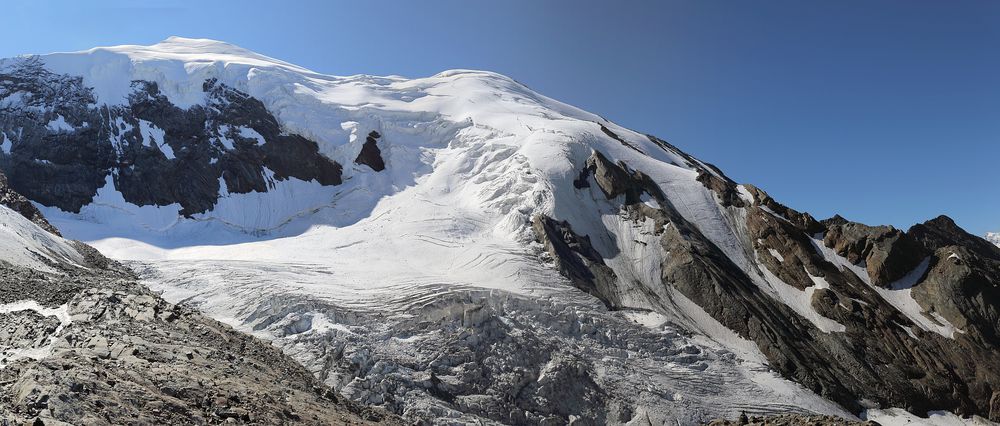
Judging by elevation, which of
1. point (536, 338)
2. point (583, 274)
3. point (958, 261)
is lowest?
point (536, 338)

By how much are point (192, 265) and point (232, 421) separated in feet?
64.3

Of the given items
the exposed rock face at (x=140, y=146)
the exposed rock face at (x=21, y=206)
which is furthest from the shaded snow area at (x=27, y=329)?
the exposed rock face at (x=140, y=146)

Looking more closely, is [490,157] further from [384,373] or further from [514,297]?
[384,373]

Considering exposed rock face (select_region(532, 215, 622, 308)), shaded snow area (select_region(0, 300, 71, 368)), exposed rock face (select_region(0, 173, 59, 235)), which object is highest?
exposed rock face (select_region(532, 215, 622, 308))

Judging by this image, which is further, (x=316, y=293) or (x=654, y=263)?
(x=654, y=263)

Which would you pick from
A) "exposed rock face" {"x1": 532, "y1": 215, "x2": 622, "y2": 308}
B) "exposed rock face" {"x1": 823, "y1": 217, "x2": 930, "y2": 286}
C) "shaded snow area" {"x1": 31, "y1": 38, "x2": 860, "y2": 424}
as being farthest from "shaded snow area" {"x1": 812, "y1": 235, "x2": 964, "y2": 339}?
"exposed rock face" {"x1": 532, "y1": 215, "x2": 622, "y2": 308}

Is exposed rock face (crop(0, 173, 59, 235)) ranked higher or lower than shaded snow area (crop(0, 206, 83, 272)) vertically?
higher

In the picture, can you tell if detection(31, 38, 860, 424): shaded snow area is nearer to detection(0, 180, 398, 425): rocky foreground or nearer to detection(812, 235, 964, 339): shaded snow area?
detection(0, 180, 398, 425): rocky foreground

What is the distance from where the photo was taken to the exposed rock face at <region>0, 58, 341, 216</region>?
43.0 metres

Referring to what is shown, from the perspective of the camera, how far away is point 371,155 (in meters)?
51.2

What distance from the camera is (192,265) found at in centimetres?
3052

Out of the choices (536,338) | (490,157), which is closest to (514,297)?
(536,338)

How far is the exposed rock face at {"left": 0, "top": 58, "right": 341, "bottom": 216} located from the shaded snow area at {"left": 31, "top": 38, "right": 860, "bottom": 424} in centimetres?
101

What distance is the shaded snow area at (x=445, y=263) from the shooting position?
79.0ft
